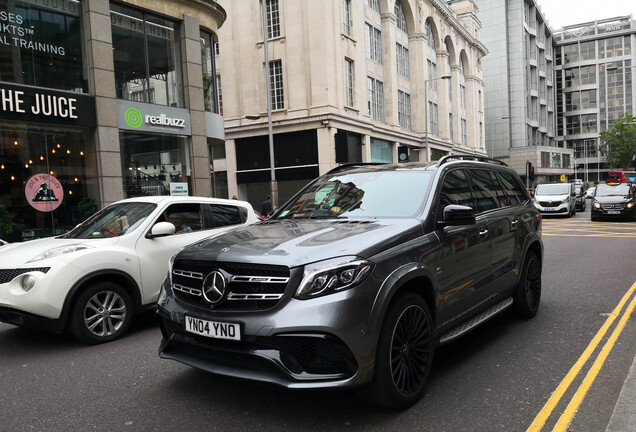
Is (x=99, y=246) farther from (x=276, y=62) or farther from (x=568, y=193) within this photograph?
(x=276, y=62)

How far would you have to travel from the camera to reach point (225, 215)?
282 inches

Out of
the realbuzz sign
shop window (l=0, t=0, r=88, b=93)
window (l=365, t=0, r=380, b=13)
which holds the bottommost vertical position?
the realbuzz sign

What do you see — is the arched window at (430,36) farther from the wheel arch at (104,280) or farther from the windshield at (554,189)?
the wheel arch at (104,280)

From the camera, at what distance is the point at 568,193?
2531cm

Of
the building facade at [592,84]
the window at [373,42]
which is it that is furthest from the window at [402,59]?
the building facade at [592,84]

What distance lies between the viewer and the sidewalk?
3.05m

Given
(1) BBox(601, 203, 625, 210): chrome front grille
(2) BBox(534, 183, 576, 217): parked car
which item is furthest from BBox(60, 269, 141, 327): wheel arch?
(2) BBox(534, 183, 576, 217): parked car

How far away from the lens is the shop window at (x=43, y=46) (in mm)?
13141

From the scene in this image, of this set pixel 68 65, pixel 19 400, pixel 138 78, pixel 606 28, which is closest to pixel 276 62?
pixel 138 78

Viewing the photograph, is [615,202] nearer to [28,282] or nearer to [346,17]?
[346,17]

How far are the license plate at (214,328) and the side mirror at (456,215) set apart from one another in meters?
1.89

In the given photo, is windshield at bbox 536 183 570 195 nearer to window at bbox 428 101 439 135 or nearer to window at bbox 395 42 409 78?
window at bbox 395 42 409 78

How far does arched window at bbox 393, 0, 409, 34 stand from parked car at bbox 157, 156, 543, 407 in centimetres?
3766

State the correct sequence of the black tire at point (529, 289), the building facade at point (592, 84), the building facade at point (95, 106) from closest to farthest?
the black tire at point (529, 289), the building facade at point (95, 106), the building facade at point (592, 84)
